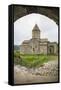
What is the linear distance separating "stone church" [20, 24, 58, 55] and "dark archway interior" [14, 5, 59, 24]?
0.11m

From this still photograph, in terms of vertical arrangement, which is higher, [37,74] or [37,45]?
[37,45]

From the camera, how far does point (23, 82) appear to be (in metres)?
1.81

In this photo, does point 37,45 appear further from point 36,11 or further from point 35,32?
point 36,11

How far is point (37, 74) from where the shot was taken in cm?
185

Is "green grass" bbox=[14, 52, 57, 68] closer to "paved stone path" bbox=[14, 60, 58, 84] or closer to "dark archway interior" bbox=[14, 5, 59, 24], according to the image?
"paved stone path" bbox=[14, 60, 58, 84]

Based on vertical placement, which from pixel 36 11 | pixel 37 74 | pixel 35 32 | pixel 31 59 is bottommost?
pixel 37 74

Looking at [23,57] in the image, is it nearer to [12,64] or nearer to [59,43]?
[12,64]

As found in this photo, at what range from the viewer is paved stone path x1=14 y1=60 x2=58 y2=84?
180cm

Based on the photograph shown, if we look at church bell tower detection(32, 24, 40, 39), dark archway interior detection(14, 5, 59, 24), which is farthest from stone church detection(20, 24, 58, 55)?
dark archway interior detection(14, 5, 59, 24)

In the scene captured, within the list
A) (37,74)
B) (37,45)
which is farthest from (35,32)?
(37,74)

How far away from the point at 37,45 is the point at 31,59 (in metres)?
0.11

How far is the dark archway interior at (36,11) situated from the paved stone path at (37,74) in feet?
1.05
